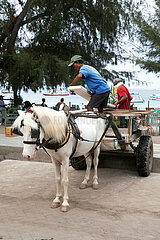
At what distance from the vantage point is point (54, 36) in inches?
607

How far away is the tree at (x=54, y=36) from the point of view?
14492 mm

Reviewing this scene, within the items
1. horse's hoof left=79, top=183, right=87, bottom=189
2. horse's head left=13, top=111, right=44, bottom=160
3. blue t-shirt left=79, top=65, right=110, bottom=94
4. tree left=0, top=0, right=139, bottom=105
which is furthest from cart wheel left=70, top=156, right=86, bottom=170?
tree left=0, top=0, right=139, bottom=105

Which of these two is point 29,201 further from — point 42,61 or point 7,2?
point 7,2

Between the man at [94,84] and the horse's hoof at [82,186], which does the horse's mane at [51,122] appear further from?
the horse's hoof at [82,186]

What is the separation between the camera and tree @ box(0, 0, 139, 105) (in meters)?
14.5

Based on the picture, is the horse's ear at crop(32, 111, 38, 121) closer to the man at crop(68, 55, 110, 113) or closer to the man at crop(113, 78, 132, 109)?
the man at crop(68, 55, 110, 113)

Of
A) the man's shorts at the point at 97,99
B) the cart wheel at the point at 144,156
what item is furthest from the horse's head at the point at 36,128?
the cart wheel at the point at 144,156

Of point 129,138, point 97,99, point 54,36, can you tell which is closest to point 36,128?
point 97,99

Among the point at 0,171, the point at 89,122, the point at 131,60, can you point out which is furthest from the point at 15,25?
the point at 89,122

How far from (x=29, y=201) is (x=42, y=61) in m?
10.9

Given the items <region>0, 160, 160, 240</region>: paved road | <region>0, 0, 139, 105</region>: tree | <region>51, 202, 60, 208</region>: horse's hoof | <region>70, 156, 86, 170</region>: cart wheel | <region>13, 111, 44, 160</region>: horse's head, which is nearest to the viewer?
<region>0, 160, 160, 240</region>: paved road

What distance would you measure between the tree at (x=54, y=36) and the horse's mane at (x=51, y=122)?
10.4 m

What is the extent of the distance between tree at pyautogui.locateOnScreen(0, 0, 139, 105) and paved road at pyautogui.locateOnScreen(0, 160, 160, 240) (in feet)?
30.0

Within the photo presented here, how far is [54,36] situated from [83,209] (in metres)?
12.7
